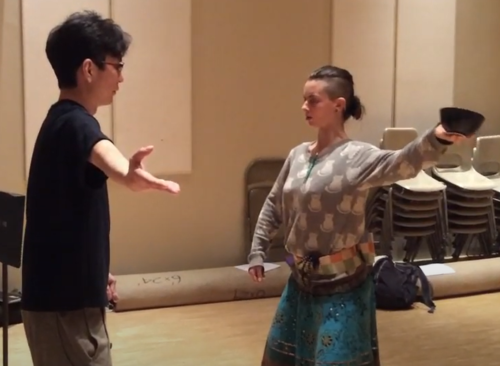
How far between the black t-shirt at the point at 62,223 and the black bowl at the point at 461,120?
1.02 m

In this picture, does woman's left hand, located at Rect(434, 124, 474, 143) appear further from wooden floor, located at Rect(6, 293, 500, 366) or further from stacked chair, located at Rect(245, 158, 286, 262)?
stacked chair, located at Rect(245, 158, 286, 262)

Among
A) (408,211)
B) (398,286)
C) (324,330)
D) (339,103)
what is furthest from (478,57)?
(324,330)

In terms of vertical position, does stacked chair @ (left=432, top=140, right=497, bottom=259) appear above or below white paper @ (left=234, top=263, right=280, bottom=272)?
above

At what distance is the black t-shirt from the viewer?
1.83m

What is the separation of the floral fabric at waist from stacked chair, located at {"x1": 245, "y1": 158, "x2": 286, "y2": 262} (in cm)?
274

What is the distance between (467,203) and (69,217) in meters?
4.50

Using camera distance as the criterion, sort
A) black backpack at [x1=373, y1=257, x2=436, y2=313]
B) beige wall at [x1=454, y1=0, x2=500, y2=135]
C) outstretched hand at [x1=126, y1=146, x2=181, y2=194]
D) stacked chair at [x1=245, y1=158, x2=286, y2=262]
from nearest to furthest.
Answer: outstretched hand at [x1=126, y1=146, x2=181, y2=194] → black backpack at [x1=373, y1=257, x2=436, y2=313] → stacked chair at [x1=245, y1=158, x2=286, y2=262] → beige wall at [x1=454, y1=0, x2=500, y2=135]

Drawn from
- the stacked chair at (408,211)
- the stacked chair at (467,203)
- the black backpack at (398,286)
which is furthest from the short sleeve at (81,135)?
the stacked chair at (467,203)

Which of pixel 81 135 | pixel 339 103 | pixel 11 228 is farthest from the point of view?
pixel 339 103

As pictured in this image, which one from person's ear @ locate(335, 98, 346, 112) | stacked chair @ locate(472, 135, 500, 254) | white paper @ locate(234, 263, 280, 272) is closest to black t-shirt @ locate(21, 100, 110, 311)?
person's ear @ locate(335, 98, 346, 112)

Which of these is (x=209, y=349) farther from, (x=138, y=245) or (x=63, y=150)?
(x=63, y=150)

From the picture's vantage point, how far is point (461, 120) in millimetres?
2156

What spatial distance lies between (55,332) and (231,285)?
314cm

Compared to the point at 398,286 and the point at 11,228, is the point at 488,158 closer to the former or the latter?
the point at 398,286
